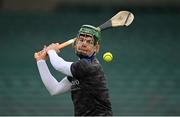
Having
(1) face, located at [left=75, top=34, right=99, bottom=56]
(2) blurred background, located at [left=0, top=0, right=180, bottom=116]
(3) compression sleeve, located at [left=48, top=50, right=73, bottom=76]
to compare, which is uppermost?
(2) blurred background, located at [left=0, top=0, right=180, bottom=116]

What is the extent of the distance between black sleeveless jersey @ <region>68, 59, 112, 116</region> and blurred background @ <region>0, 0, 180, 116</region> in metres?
4.99

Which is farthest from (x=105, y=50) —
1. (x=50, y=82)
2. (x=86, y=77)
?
(x=86, y=77)

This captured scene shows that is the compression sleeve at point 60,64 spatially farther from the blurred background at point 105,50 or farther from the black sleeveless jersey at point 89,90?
the blurred background at point 105,50

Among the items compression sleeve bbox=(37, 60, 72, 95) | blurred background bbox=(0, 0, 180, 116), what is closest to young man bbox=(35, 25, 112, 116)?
compression sleeve bbox=(37, 60, 72, 95)

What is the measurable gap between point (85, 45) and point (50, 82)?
16.2 inches

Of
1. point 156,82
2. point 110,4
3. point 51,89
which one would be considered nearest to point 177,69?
point 156,82

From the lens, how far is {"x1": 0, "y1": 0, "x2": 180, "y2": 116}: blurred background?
31.4 ft

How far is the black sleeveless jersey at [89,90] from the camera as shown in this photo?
4.19 meters

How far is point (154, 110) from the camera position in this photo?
31.1 ft

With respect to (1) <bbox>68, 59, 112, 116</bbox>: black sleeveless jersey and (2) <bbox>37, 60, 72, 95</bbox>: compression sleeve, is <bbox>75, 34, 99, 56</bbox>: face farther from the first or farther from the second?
(2) <bbox>37, 60, 72, 95</bbox>: compression sleeve

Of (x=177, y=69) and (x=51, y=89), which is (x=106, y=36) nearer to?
(x=177, y=69)

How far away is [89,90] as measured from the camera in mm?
4223

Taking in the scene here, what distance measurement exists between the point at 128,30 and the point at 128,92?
2.11 m

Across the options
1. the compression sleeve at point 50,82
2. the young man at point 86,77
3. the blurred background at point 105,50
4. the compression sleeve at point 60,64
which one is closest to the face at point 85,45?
the young man at point 86,77
